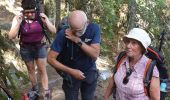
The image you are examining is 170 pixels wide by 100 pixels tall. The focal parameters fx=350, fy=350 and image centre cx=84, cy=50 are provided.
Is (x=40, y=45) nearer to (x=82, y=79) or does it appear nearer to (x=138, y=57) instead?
(x=82, y=79)

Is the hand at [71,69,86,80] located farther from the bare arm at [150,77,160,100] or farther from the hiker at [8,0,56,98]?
the hiker at [8,0,56,98]

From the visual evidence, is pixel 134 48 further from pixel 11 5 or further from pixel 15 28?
pixel 11 5

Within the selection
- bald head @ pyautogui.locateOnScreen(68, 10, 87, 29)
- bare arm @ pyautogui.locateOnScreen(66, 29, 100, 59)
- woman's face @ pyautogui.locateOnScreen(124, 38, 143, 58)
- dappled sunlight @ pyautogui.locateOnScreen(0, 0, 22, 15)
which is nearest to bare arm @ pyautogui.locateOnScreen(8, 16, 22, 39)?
bare arm @ pyautogui.locateOnScreen(66, 29, 100, 59)

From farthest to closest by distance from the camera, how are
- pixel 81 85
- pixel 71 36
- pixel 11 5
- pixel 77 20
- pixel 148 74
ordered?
pixel 11 5 < pixel 81 85 < pixel 71 36 < pixel 77 20 < pixel 148 74

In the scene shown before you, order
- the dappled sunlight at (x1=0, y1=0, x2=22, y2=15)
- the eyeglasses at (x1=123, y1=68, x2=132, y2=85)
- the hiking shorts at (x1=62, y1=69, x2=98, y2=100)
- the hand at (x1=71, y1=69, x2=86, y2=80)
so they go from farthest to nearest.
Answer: the dappled sunlight at (x1=0, y1=0, x2=22, y2=15) → the hiking shorts at (x1=62, y1=69, x2=98, y2=100) → the hand at (x1=71, y1=69, x2=86, y2=80) → the eyeglasses at (x1=123, y1=68, x2=132, y2=85)

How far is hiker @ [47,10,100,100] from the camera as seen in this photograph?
405 cm

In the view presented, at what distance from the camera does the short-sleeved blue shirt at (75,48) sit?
4.19 m

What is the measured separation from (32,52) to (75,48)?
1625 millimetres

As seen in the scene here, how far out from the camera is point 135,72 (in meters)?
3.54

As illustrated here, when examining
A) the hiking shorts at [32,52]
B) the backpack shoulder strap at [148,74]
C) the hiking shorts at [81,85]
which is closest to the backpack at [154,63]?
the backpack shoulder strap at [148,74]

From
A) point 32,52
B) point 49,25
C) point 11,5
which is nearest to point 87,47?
point 49,25

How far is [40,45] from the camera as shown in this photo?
18.5 feet

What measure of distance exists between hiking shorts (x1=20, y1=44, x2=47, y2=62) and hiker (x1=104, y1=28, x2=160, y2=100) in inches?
90.0

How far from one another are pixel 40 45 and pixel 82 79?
146 centimetres
